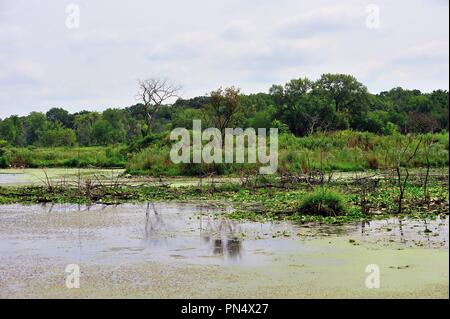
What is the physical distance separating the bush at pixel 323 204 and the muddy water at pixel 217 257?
1091mm

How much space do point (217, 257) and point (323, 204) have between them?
4408 mm

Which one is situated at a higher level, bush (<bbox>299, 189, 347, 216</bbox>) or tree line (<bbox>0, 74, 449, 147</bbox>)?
tree line (<bbox>0, 74, 449, 147</bbox>)

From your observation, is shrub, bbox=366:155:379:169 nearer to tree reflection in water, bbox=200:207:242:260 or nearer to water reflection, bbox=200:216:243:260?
tree reflection in water, bbox=200:207:242:260

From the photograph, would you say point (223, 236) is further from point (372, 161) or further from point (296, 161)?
point (372, 161)

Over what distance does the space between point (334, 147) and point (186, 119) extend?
34.4 m

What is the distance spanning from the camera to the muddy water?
737 cm

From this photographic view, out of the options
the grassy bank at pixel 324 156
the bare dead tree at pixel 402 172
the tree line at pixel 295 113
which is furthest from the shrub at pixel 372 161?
the tree line at pixel 295 113

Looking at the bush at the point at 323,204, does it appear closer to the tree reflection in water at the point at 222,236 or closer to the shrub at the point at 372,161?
the tree reflection in water at the point at 222,236

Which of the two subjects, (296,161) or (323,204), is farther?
(296,161)

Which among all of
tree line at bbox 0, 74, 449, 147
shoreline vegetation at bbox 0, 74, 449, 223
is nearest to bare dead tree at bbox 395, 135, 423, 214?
shoreline vegetation at bbox 0, 74, 449, 223

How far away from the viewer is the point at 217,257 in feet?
30.1

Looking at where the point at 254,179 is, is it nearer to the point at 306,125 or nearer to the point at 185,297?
the point at 185,297

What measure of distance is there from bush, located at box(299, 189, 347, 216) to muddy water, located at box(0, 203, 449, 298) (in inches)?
42.9

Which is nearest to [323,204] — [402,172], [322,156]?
[402,172]
